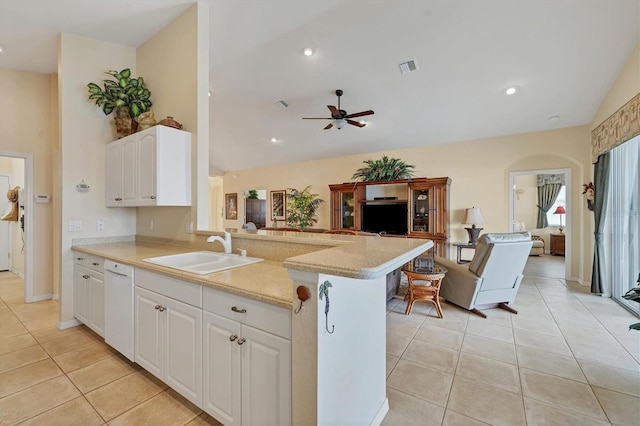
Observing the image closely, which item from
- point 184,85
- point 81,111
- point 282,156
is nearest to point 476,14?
point 184,85

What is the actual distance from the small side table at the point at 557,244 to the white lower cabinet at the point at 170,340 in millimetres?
8881

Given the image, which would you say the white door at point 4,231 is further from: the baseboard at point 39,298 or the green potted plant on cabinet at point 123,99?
the green potted plant on cabinet at point 123,99

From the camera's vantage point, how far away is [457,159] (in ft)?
17.7

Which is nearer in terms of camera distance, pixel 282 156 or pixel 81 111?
pixel 81 111

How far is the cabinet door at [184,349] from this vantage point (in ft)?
5.06

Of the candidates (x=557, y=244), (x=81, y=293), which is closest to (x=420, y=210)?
(x=557, y=244)

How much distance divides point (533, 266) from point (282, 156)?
631 centimetres

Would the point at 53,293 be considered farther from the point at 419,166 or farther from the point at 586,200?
the point at 586,200

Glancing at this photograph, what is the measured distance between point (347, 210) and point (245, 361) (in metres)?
5.04

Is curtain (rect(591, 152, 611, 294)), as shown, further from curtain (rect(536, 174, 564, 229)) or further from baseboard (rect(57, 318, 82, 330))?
baseboard (rect(57, 318, 82, 330))

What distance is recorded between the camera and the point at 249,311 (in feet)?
4.25

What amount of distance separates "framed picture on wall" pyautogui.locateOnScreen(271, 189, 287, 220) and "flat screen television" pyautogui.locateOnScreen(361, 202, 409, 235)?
2.52 metres

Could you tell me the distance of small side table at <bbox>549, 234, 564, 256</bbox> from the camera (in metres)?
7.08

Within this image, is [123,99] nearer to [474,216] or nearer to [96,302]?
[96,302]
